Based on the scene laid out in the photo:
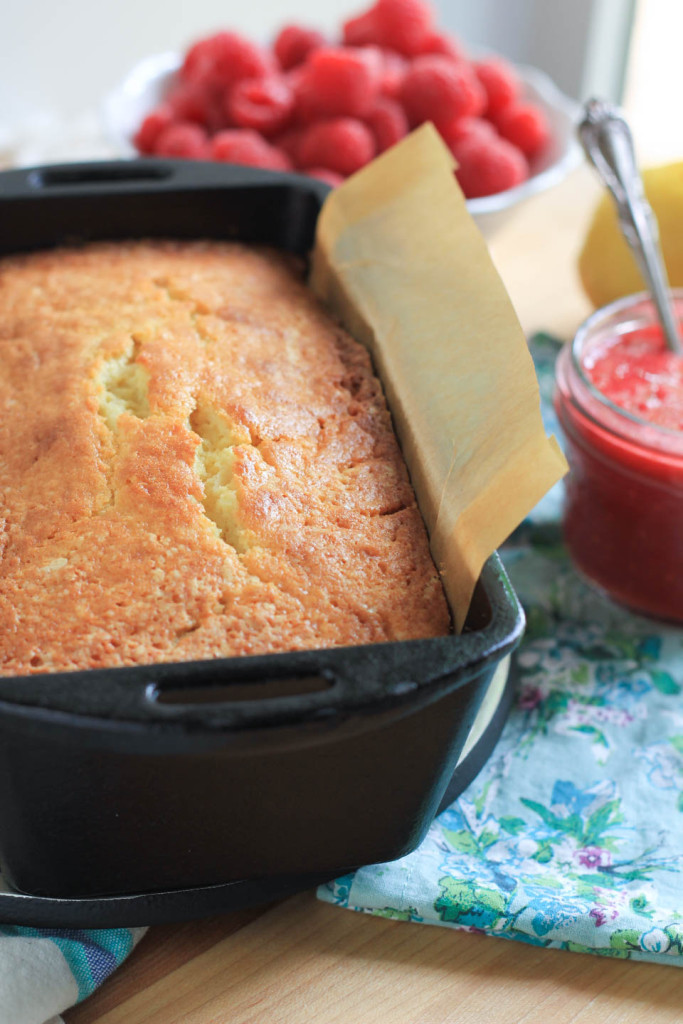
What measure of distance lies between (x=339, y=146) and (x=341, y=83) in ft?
0.31

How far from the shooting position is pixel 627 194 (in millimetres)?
1103

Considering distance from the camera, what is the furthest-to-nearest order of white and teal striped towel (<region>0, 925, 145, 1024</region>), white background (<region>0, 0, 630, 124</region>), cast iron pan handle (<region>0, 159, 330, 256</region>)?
white background (<region>0, 0, 630, 124</region>) < cast iron pan handle (<region>0, 159, 330, 256</region>) < white and teal striped towel (<region>0, 925, 145, 1024</region>)

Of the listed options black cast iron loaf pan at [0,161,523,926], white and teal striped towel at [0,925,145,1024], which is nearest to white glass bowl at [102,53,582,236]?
black cast iron loaf pan at [0,161,523,926]

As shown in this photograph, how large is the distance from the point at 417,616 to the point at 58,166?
2.25 feet

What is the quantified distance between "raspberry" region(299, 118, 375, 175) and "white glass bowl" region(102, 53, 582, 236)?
6.5 inches

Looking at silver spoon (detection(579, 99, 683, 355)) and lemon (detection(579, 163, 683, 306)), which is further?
lemon (detection(579, 163, 683, 306))

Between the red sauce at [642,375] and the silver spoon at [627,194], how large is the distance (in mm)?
24

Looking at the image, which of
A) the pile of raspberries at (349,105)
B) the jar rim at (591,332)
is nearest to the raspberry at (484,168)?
the pile of raspberries at (349,105)

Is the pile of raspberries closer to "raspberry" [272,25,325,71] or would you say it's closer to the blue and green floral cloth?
"raspberry" [272,25,325,71]

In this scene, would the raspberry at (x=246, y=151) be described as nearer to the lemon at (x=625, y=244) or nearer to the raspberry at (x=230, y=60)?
the raspberry at (x=230, y=60)

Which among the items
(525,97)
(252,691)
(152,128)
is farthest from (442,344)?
(525,97)

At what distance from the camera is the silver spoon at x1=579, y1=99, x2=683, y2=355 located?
110cm

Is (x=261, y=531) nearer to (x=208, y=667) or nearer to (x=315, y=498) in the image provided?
(x=315, y=498)

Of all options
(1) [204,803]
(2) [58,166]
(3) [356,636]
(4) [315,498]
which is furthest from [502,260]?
(1) [204,803]
